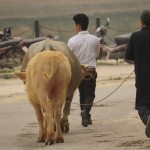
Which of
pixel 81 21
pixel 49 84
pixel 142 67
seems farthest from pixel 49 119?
pixel 81 21

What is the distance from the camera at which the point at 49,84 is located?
929cm

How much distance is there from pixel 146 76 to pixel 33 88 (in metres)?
1.48

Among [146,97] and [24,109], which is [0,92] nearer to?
[24,109]

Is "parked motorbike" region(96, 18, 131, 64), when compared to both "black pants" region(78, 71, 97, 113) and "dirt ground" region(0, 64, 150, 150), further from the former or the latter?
"black pants" region(78, 71, 97, 113)

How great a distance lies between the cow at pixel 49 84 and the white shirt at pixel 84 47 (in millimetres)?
1632

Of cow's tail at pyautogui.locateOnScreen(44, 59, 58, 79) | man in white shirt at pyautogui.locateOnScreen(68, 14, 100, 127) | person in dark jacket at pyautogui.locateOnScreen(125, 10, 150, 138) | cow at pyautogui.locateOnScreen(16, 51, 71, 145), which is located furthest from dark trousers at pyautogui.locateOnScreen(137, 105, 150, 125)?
man in white shirt at pyautogui.locateOnScreen(68, 14, 100, 127)

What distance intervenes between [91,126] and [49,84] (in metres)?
2.19

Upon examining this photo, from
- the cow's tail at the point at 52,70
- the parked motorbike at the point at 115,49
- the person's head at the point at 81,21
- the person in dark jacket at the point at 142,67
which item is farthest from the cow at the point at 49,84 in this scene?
the parked motorbike at the point at 115,49

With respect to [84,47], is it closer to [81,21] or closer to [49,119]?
[81,21]

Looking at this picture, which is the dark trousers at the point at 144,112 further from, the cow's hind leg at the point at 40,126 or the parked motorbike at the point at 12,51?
the parked motorbike at the point at 12,51

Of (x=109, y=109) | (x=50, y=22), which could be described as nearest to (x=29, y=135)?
(x=109, y=109)

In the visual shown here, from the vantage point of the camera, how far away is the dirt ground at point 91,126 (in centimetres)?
924

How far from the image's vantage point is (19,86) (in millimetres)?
19094

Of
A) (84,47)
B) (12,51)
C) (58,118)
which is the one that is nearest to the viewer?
(58,118)
